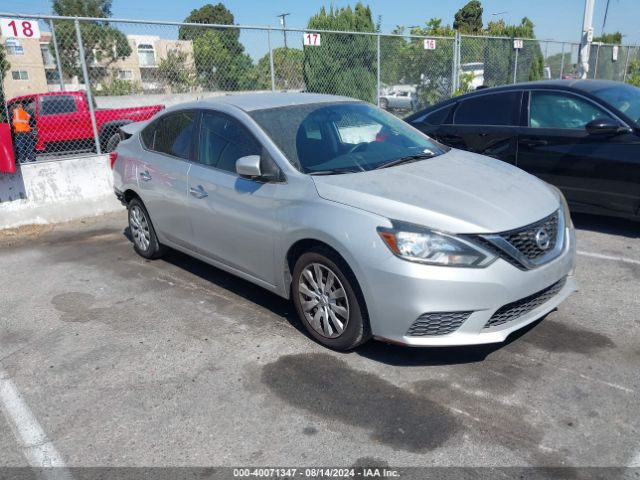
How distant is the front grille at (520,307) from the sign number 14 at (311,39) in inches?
298

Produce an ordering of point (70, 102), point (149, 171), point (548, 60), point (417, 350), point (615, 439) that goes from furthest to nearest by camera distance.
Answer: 1. point (548, 60)
2. point (70, 102)
3. point (149, 171)
4. point (417, 350)
5. point (615, 439)

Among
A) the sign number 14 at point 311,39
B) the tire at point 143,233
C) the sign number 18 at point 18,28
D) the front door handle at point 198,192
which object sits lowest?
the tire at point 143,233

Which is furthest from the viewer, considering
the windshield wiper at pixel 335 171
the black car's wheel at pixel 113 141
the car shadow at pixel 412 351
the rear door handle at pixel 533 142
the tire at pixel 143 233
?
the black car's wheel at pixel 113 141

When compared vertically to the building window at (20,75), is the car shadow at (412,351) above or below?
below

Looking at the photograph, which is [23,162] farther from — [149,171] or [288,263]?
[288,263]

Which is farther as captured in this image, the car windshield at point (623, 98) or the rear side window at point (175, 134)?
the car windshield at point (623, 98)

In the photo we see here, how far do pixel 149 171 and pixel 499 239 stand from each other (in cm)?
343

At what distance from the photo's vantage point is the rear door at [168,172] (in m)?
4.77

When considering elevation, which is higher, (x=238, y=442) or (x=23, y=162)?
(x=23, y=162)

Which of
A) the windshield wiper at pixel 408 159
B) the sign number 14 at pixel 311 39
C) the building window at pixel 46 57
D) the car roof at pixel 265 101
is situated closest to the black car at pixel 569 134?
the windshield wiper at pixel 408 159

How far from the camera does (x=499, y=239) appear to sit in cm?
312

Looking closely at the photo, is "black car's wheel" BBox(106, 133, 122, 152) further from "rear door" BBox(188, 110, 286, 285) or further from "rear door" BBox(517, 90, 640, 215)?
"rear door" BBox(517, 90, 640, 215)

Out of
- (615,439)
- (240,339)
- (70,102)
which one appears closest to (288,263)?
(240,339)

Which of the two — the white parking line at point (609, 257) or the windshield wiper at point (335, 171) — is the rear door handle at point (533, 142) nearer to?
the white parking line at point (609, 257)
